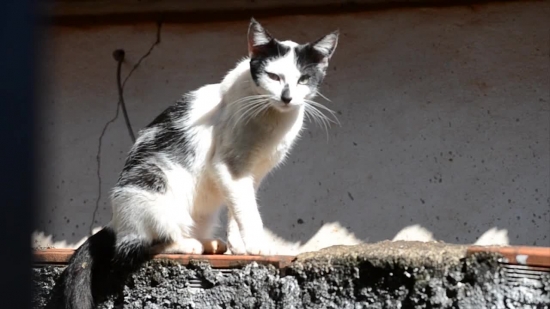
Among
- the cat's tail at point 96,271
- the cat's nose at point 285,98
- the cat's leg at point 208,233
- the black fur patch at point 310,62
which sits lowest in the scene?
the cat's tail at point 96,271

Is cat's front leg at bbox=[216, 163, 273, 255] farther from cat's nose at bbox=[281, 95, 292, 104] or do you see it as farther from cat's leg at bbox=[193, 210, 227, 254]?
cat's nose at bbox=[281, 95, 292, 104]

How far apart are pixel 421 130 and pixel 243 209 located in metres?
1.72

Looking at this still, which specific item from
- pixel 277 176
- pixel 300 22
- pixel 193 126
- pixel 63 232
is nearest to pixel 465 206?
pixel 277 176

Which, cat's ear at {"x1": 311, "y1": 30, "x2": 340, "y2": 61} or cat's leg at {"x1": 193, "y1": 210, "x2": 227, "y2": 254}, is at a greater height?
cat's ear at {"x1": 311, "y1": 30, "x2": 340, "y2": 61}

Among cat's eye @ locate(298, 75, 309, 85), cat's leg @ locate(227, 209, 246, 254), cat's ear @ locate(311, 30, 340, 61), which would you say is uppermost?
cat's ear @ locate(311, 30, 340, 61)

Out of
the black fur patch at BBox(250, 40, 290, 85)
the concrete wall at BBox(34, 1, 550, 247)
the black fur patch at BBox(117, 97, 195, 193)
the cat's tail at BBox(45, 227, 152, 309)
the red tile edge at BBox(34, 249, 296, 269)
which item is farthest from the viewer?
the concrete wall at BBox(34, 1, 550, 247)

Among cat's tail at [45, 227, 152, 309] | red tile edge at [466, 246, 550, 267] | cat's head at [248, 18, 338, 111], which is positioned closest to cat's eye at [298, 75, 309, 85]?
cat's head at [248, 18, 338, 111]

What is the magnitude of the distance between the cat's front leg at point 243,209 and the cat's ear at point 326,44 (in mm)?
622

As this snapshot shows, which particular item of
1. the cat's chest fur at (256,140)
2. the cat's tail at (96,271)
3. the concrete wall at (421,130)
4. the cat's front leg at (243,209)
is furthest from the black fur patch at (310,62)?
the concrete wall at (421,130)

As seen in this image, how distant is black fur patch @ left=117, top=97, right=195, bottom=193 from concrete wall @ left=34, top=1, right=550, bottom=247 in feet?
4.00

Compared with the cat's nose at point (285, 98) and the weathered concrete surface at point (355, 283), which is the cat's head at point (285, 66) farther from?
the weathered concrete surface at point (355, 283)

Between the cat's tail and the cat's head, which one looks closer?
the cat's tail

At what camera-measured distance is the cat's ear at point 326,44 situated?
3.74 m

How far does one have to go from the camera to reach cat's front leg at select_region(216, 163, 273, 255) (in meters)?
3.50
